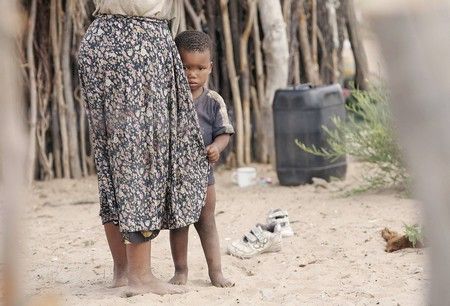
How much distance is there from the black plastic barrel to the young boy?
3343 millimetres

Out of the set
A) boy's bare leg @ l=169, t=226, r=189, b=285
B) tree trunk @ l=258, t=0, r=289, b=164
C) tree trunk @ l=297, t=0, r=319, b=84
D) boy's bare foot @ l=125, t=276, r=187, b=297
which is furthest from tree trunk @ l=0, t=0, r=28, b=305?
tree trunk @ l=297, t=0, r=319, b=84

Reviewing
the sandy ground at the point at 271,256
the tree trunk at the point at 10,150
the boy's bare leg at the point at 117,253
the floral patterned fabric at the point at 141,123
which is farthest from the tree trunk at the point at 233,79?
the tree trunk at the point at 10,150

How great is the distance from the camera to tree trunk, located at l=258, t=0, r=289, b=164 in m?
8.07

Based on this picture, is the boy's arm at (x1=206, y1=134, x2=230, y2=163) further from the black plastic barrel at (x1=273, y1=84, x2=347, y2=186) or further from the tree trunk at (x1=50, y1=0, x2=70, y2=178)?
the tree trunk at (x1=50, y1=0, x2=70, y2=178)

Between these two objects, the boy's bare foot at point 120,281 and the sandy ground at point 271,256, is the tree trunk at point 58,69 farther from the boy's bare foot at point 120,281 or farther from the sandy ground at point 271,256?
the boy's bare foot at point 120,281

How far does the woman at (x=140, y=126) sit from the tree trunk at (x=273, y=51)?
3.90m

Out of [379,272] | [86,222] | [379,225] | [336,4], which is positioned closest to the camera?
[379,272]

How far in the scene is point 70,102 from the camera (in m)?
8.05

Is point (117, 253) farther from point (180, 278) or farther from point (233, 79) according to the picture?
point (233, 79)

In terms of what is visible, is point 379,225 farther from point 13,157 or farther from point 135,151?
point 13,157

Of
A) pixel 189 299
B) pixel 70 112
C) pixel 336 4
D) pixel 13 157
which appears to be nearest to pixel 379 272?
pixel 189 299

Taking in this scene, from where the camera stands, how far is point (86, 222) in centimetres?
650

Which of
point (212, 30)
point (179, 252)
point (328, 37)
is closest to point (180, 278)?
point (179, 252)

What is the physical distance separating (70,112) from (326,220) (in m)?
2.75
